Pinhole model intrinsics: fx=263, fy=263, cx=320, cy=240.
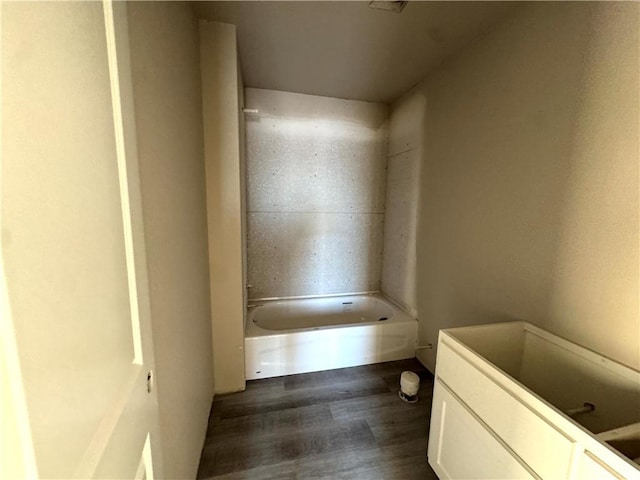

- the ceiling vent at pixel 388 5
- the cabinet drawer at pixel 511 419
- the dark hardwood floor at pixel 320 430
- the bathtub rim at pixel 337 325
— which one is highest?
the ceiling vent at pixel 388 5

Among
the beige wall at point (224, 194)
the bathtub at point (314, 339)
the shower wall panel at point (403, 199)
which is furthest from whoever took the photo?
the shower wall panel at point (403, 199)

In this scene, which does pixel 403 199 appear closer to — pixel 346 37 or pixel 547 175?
pixel 547 175

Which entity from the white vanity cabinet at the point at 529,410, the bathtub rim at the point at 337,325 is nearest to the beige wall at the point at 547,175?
the white vanity cabinet at the point at 529,410

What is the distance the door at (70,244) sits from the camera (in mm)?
309

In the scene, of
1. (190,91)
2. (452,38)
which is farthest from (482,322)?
(190,91)

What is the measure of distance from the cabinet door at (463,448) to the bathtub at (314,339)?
3.22ft

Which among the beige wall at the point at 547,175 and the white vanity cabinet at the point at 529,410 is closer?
the white vanity cabinet at the point at 529,410

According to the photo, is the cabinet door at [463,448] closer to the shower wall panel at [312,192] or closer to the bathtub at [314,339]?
the bathtub at [314,339]

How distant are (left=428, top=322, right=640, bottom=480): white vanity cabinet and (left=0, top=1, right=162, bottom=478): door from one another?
1.15m

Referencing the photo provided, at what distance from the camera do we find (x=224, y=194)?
1.77 meters

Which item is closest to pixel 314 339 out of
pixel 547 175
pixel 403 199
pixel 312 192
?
pixel 312 192

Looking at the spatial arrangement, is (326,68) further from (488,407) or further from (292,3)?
(488,407)

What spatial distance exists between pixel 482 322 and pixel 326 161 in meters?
2.03

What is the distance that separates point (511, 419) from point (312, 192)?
235 cm
